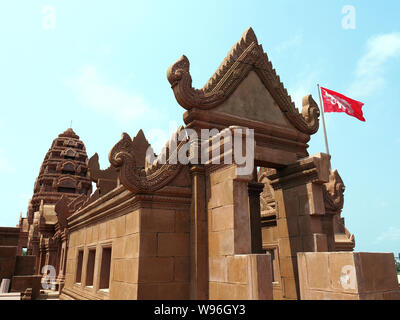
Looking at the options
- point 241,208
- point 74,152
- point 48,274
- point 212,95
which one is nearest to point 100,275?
point 241,208

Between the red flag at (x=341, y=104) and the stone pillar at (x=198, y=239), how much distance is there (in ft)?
55.7

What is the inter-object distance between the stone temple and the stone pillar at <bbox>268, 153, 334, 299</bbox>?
3 centimetres

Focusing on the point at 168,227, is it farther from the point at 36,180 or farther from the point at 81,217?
the point at 36,180

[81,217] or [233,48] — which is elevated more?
[233,48]

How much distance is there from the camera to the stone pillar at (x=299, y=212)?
331 inches

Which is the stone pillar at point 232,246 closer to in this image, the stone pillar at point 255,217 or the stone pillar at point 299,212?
the stone pillar at point 299,212

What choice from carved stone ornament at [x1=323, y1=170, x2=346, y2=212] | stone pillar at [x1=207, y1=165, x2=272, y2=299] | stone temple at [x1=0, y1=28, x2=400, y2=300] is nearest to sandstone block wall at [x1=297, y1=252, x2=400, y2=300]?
stone temple at [x1=0, y1=28, x2=400, y2=300]

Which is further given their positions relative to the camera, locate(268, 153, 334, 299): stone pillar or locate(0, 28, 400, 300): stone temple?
locate(268, 153, 334, 299): stone pillar

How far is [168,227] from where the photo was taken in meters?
7.46

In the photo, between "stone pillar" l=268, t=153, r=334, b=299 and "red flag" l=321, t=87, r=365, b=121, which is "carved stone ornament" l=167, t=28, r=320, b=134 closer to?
"stone pillar" l=268, t=153, r=334, b=299

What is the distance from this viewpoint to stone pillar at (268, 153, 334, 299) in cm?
841

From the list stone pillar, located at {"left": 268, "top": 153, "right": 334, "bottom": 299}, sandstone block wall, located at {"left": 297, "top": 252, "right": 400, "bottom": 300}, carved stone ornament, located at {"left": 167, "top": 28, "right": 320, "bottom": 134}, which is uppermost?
carved stone ornament, located at {"left": 167, "top": 28, "right": 320, "bottom": 134}

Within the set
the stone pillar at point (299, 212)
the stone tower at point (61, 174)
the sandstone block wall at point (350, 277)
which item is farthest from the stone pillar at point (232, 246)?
the stone tower at point (61, 174)
